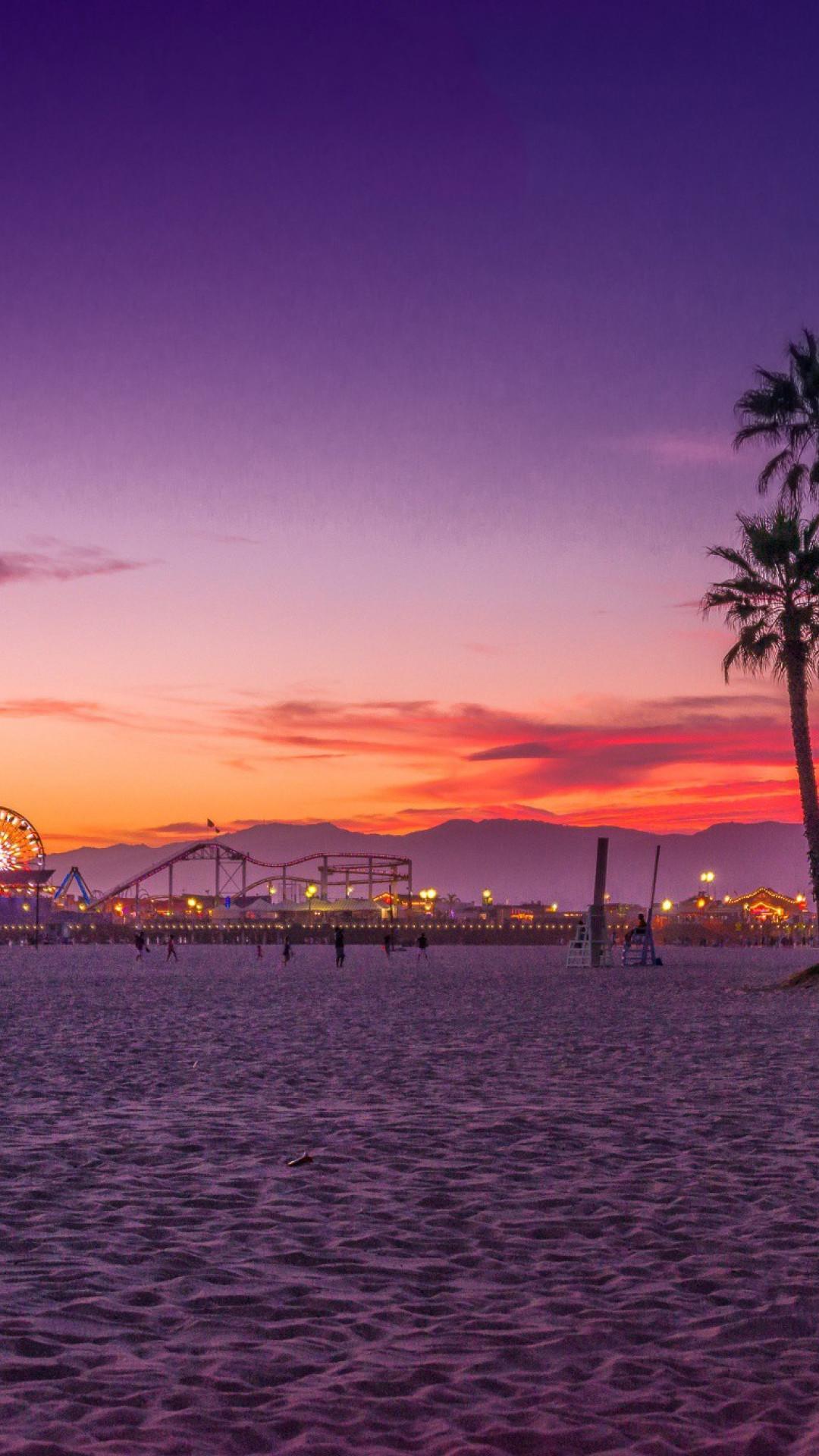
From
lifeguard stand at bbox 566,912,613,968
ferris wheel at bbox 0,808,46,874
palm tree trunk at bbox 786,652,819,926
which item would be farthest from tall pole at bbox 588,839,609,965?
ferris wheel at bbox 0,808,46,874

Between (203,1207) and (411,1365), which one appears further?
(203,1207)

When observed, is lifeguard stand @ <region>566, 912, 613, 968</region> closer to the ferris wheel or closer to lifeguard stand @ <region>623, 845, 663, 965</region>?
lifeguard stand @ <region>623, 845, 663, 965</region>

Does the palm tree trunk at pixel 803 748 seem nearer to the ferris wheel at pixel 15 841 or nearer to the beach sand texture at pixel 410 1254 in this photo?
the beach sand texture at pixel 410 1254

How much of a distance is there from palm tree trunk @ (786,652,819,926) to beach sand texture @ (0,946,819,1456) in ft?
60.0

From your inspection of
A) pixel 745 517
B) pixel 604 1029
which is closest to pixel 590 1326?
pixel 604 1029

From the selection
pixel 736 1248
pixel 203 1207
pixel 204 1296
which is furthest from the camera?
pixel 203 1207

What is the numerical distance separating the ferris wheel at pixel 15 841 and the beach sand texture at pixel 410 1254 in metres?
130

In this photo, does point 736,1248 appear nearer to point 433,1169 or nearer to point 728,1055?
point 433,1169

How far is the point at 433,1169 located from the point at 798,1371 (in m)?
4.54

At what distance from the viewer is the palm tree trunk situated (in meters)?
35.2

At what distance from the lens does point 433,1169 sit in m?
10.1

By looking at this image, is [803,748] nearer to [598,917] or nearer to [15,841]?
[598,917]

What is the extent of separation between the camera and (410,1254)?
7.80 m

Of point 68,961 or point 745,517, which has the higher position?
point 745,517
